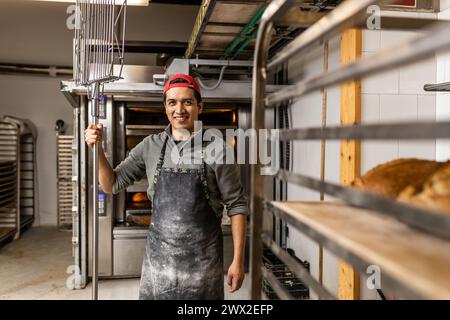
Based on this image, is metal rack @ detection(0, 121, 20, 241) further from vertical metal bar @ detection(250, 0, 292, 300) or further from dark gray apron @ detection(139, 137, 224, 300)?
vertical metal bar @ detection(250, 0, 292, 300)

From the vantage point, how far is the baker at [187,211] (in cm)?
213

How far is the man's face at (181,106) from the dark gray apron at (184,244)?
252mm

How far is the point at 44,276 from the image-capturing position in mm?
4109

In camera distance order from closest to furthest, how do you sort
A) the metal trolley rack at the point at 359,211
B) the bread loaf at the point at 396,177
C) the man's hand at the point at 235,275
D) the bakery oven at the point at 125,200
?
the metal trolley rack at the point at 359,211
the bread loaf at the point at 396,177
the man's hand at the point at 235,275
the bakery oven at the point at 125,200

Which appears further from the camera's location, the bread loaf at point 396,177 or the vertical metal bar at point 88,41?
the vertical metal bar at point 88,41

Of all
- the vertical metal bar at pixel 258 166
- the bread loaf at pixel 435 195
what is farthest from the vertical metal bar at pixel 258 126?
the bread loaf at pixel 435 195

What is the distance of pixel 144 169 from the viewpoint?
8.01 feet

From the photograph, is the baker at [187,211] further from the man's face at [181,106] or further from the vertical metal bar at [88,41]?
the vertical metal bar at [88,41]

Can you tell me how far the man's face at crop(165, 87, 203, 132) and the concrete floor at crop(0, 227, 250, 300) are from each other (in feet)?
6.46

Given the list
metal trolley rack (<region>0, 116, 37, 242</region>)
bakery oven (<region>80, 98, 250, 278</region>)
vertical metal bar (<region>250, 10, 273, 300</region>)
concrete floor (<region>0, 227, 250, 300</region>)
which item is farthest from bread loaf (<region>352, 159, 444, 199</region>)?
metal trolley rack (<region>0, 116, 37, 242</region>)

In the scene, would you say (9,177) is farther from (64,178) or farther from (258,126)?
(258,126)

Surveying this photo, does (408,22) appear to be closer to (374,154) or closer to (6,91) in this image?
(374,154)

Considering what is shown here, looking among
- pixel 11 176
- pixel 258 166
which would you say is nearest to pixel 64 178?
pixel 11 176

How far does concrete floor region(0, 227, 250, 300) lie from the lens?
361cm
